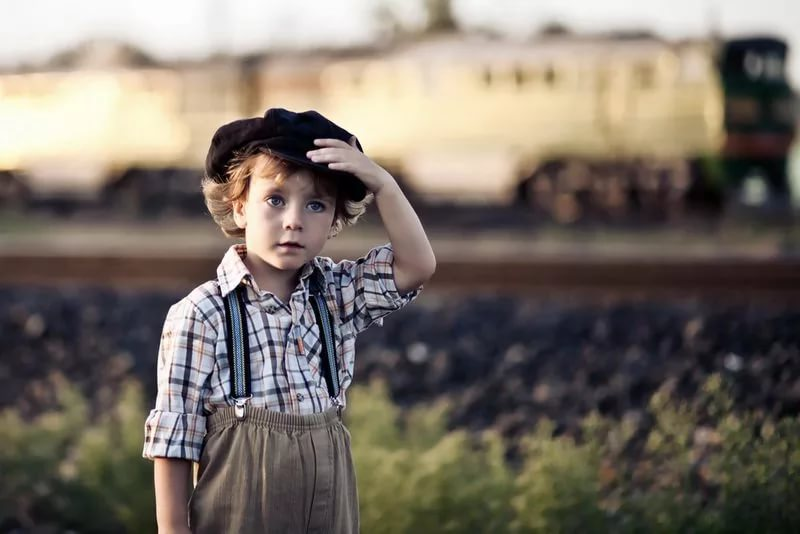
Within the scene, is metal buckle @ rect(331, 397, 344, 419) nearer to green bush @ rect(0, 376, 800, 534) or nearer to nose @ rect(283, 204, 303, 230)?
nose @ rect(283, 204, 303, 230)

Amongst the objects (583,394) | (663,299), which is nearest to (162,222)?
(663,299)

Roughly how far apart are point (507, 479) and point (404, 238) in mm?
1814

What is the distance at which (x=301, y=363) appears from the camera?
2.27 m

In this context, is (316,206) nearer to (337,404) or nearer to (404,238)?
(404,238)

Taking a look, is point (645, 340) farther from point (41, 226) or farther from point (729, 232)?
point (41, 226)

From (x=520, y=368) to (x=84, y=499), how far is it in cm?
290

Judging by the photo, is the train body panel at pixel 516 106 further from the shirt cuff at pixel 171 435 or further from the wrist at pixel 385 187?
the shirt cuff at pixel 171 435

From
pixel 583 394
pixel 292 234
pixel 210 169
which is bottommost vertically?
pixel 583 394

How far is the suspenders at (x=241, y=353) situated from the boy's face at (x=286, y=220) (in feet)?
0.39

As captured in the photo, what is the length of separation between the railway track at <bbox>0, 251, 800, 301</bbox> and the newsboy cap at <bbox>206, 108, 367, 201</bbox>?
19.8ft

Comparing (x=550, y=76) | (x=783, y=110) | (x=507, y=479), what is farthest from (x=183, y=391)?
(x=783, y=110)

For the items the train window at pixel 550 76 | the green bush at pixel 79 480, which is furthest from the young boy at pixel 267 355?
the train window at pixel 550 76

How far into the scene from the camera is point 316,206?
90.6 inches

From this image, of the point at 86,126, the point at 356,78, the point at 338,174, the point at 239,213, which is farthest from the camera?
the point at 86,126
